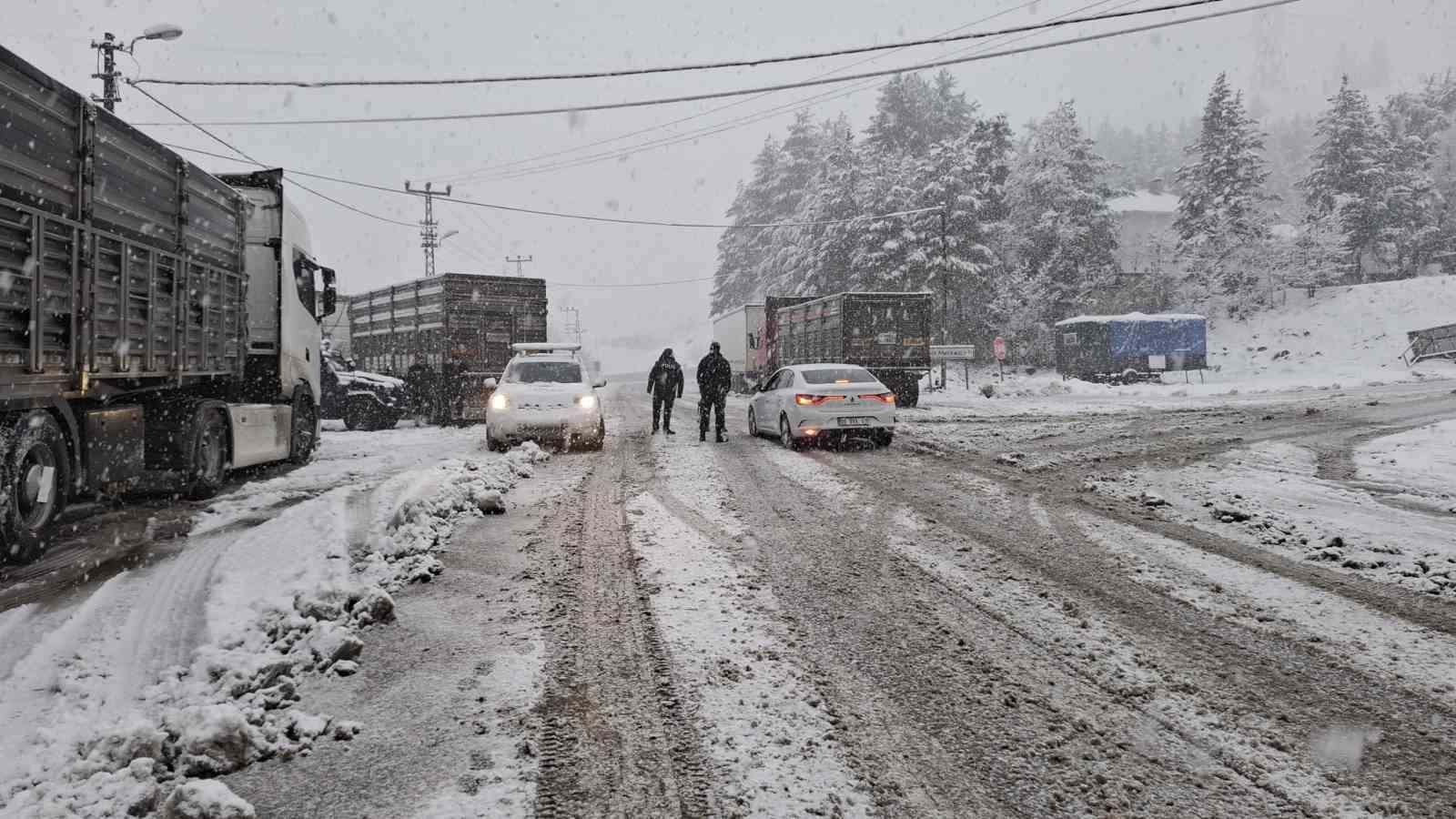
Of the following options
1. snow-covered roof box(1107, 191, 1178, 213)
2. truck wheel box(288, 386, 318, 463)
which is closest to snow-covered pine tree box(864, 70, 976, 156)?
snow-covered roof box(1107, 191, 1178, 213)

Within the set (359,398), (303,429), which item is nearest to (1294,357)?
(359,398)

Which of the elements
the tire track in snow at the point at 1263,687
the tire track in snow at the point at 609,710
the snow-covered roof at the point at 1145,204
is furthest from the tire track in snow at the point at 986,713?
the snow-covered roof at the point at 1145,204

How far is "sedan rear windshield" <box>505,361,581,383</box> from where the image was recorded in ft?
47.6

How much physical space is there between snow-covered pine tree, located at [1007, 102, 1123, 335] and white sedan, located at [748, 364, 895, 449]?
1434 inches

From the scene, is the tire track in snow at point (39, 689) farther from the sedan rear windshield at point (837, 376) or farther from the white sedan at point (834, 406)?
the sedan rear windshield at point (837, 376)

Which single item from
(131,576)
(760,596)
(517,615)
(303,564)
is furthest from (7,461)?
(760,596)

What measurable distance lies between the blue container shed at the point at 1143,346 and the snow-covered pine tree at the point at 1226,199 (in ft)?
38.4

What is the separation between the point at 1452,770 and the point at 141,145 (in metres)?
10.2

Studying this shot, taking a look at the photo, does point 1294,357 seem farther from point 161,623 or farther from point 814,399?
point 161,623

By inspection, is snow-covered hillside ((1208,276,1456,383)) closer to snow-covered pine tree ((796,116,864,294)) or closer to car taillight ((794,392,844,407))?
snow-covered pine tree ((796,116,864,294))

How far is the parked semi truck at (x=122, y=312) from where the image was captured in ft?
19.6

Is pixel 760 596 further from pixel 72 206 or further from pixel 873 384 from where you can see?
pixel 873 384

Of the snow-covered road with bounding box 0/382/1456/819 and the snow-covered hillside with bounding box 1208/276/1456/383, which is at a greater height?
the snow-covered hillside with bounding box 1208/276/1456/383

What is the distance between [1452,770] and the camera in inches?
119
